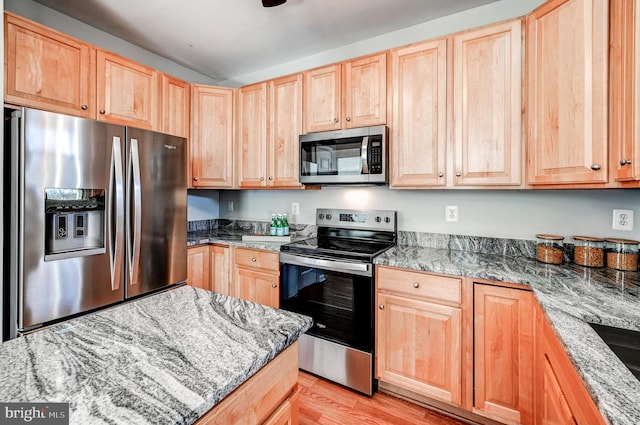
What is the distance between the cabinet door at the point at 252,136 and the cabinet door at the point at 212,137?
102 mm

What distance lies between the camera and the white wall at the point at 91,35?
205cm

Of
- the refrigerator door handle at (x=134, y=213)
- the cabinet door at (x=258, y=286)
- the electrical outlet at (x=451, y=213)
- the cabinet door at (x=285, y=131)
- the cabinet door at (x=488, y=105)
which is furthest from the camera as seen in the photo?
the cabinet door at (x=285, y=131)

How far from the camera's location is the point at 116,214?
1.91 m

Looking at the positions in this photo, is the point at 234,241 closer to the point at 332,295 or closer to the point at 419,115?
the point at 332,295

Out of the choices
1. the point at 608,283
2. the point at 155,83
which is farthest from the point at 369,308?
the point at 155,83

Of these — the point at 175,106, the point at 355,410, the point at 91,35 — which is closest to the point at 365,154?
the point at 355,410

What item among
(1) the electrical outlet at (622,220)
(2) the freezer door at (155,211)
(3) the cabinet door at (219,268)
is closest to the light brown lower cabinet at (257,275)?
(3) the cabinet door at (219,268)

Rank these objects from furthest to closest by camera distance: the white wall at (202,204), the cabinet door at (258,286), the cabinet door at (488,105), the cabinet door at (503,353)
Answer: the white wall at (202,204), the cabinet door at (258,286), the cabinet door at (488,105), the cabinet door at (503,353)

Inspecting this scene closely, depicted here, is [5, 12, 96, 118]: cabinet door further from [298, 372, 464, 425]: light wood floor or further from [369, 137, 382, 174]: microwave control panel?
[298, 372, 464, 425]: light wood floor

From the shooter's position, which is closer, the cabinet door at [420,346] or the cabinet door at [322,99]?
the cabinet door at [420,346]

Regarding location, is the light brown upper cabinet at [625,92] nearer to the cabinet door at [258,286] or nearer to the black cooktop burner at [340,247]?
the black cooktop burner at [340,247]

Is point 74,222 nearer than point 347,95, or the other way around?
point 74,222

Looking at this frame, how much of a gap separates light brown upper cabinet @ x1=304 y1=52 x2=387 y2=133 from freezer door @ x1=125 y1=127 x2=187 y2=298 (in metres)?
1.11

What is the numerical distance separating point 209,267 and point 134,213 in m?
0.93
